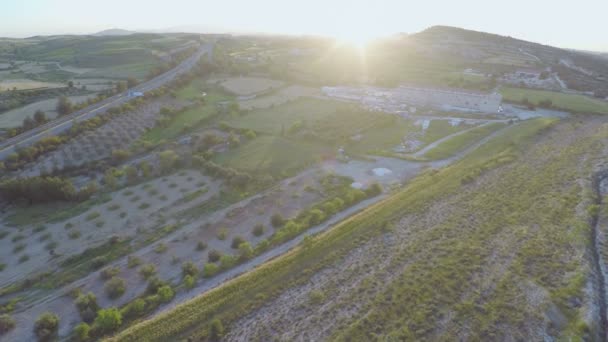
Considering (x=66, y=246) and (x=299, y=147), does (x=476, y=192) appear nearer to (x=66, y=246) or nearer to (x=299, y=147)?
(x=299, y=147)

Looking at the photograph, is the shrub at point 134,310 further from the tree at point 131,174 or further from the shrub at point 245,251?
the tree at point 131,174

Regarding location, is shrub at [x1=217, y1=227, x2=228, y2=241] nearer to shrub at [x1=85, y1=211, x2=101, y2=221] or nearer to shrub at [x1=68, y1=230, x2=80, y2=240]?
shrub at [x1=68, y1=230, x2=80, y2=240]

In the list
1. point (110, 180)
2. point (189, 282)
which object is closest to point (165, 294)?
point (189, 282)

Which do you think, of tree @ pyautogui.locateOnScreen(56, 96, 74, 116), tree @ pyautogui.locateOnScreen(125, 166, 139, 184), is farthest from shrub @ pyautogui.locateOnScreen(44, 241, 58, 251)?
tree @ pyautogui.locateOnScreen(56, 96, 74, 116)

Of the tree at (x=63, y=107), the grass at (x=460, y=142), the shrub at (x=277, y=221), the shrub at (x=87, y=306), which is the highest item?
the grass at (x=460, y=142)

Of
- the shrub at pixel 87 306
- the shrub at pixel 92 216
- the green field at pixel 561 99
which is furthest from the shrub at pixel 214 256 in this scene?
the green field at pixel 561 99

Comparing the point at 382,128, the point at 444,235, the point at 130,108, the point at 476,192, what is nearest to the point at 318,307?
the point at 444,235
